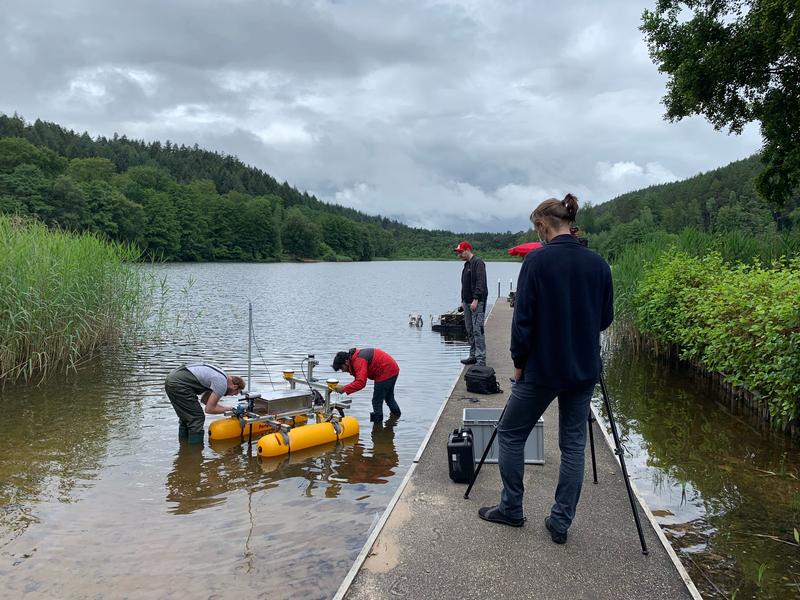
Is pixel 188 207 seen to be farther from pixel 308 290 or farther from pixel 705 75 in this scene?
pixel 705 75

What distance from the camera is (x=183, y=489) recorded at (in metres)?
6.41

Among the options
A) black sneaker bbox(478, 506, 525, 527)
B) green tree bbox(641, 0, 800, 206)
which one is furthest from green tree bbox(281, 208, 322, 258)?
black sneaker bbox(478, 506, 525, 527)

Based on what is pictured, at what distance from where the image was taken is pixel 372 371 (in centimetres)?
853

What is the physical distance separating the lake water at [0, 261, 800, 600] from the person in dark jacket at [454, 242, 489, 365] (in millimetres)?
1225

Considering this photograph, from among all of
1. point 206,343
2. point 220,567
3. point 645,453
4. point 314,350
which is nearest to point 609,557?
point 220,567

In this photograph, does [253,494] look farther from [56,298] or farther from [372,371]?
[56,298]

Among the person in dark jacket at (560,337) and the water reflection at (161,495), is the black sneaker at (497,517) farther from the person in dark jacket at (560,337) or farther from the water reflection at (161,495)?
the water reflection at (161,495)

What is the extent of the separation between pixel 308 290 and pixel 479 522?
38.0 meters

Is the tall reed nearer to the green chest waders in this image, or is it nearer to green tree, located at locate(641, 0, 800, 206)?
green tree, located at locate(641, 0, 800, 206)

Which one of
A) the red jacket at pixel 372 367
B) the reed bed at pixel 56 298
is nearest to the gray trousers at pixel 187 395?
the red jacket at pixel 372 367

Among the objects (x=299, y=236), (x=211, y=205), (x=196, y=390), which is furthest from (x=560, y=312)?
(x=299, y=236)

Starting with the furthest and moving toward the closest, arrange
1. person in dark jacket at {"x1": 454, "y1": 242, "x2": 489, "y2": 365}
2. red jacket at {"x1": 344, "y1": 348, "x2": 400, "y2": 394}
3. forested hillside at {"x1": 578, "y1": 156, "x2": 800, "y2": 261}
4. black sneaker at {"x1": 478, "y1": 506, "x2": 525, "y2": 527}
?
forested hillside at {"x1": 578, "y1": 156, "x2": 800, "y2": 261}
person in dark jacket at {"x1": 454, "y1": 242, "x2": 489, "y2": 365}
red jacket at {"x1": 344, "y1": 348, "x2": 400, "y2": 394}
black sneaker at {"x1": 478, "y1": 506, "x2": 525, "y2": 527}

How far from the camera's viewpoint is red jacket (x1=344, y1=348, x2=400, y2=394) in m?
7.95

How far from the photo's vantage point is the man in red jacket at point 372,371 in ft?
25.8
